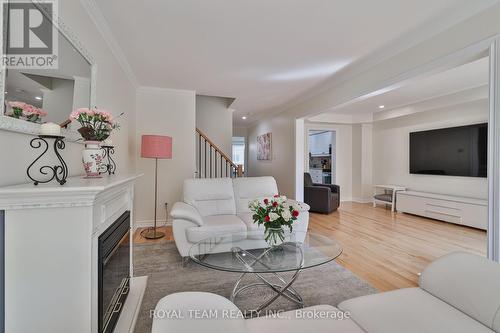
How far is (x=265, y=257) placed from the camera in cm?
192

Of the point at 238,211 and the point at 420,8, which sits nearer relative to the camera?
the point at 420,8

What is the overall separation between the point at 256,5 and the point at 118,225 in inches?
79.1

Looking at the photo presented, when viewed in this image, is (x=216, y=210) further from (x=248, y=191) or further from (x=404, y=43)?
(x=404, y=43)

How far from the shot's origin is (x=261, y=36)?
246 centimetres

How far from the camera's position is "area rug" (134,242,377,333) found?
1929 millimetres

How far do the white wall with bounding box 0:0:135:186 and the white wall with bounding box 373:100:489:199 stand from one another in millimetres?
5344

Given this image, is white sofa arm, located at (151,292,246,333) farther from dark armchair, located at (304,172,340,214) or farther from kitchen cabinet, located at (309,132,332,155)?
kitchen cabinet, located at (309,132,332,155)

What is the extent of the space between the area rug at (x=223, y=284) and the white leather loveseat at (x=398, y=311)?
0.85 m

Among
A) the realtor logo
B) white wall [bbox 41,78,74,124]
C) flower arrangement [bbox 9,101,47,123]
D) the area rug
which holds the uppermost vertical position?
the realtor logo

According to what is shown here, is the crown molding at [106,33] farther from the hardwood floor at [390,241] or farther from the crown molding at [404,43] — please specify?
the crown molding at [404,43]

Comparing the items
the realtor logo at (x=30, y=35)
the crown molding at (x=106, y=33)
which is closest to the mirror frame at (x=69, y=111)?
the realtor logo at (x=30, y=35)

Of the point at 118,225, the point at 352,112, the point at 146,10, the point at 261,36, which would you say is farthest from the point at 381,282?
the point at 352,112

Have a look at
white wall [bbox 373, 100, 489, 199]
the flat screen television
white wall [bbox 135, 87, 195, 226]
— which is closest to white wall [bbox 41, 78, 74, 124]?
white wall [bbox 135, 87, 195, 226]

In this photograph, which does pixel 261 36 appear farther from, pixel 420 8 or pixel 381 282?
pixel 381 282
